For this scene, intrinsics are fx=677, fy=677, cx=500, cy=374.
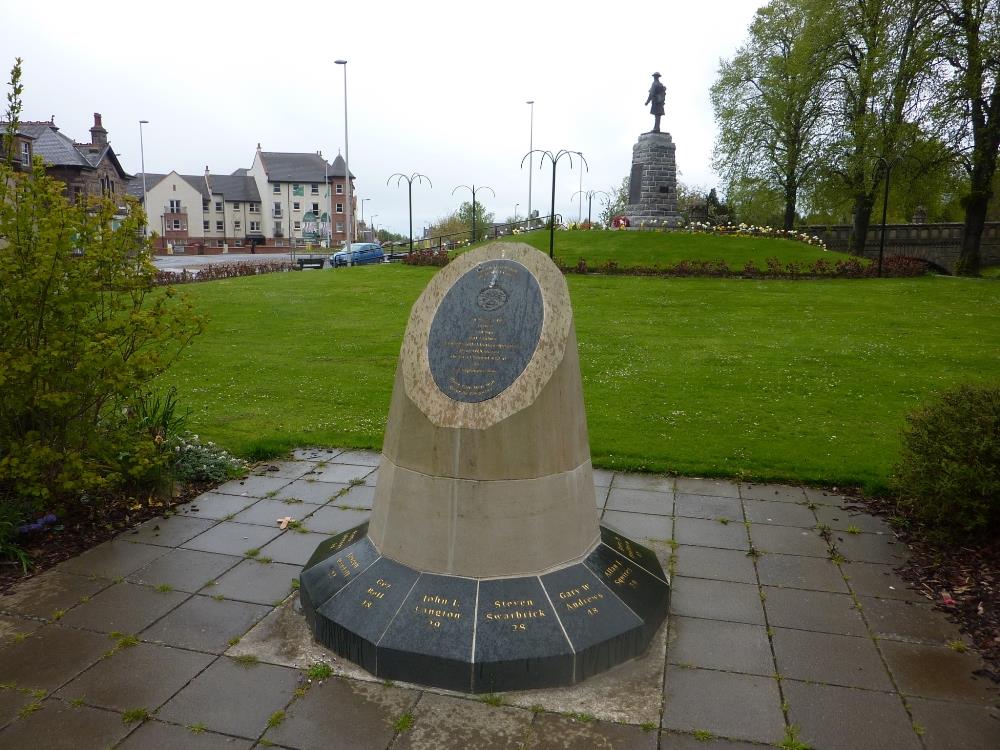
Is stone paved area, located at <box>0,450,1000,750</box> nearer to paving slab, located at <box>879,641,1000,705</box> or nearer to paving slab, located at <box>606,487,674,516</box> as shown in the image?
paving slab, located at <box>879,641,1000,705</box>

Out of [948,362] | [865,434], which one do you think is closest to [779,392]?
[865,434]

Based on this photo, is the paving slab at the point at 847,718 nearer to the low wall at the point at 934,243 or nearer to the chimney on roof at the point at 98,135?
the low wall at the point at 934,243

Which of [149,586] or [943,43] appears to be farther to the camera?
[943,43]

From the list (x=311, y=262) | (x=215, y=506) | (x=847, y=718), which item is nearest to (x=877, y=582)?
(x=847, y=718)

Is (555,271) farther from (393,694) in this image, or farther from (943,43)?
(943,43)

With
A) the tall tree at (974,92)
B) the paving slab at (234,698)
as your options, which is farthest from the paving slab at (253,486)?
the tall tree at (974,92)

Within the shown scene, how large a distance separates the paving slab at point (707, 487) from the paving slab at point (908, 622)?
2327 millimetres

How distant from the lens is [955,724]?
3777 millimetres

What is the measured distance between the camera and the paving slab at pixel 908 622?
15.3 ft

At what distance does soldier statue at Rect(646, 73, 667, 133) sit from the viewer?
3566 cm

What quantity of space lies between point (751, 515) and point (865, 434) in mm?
3340

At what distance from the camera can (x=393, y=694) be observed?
4.03 m

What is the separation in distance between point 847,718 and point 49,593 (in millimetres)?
5573

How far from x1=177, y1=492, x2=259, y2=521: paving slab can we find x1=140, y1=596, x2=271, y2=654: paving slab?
5.64 feet
